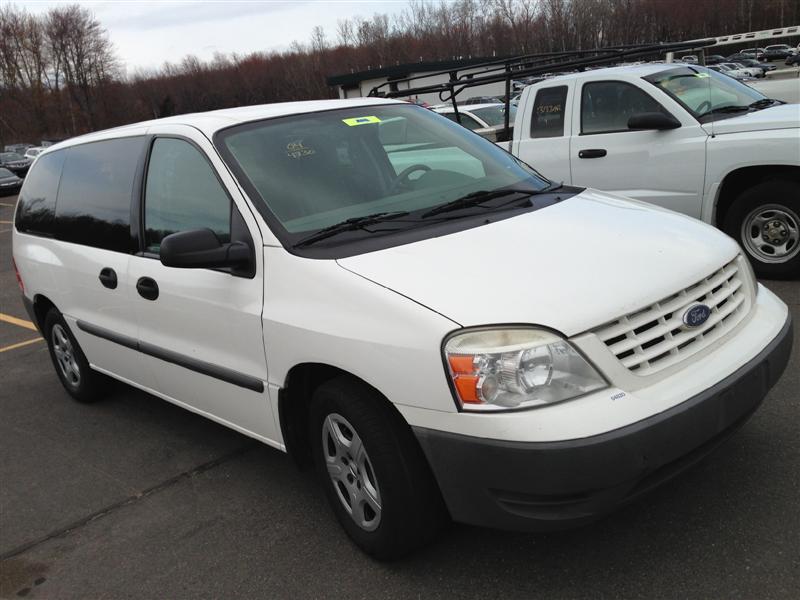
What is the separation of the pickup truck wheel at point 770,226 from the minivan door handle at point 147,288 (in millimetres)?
4647

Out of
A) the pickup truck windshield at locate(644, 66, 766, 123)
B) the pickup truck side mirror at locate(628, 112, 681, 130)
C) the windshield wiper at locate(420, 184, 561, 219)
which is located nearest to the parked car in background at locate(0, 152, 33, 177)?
the pickup truck windshield at locate(644, 66, 766, 123)

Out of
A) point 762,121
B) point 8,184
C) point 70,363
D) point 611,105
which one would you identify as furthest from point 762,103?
point 8,184

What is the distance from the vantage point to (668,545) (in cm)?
274

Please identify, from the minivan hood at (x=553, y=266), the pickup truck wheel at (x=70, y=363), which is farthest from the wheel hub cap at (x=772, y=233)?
the pickup truck wheel at (x=70, y=363)

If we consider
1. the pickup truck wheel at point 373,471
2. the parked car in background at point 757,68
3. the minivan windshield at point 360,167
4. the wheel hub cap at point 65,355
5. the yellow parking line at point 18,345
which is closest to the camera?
the pickup truck wheel at point 373,471

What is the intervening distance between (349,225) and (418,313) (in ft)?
2.53

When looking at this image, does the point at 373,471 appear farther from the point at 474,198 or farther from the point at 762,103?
the point at 762,103

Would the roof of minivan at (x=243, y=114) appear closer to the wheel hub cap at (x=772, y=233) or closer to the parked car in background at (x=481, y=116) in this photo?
the wheel hub cap at (x=772, y=233)

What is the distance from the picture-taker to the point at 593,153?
22.4 feet

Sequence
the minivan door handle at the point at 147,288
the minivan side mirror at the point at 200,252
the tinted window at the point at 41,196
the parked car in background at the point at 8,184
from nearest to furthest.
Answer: the minivan side mirror at the point at 200,252 → the minivan door handle at the point at 147,288 → the tinted window at the point at 41,196 → the parked car in background at the point at 8,184

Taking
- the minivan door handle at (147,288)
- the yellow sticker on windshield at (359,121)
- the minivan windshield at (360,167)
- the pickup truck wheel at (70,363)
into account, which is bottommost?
the pickup truck wheel at (70,363)

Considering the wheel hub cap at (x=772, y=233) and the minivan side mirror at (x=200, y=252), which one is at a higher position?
the minivan side mirror at (x=200, y=252)

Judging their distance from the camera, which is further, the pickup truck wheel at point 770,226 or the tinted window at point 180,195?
the pickup truck wheel at point 770,226

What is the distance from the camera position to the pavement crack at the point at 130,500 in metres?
3.44
